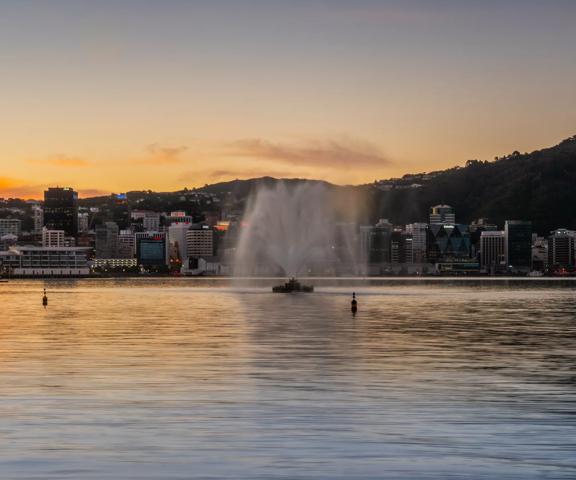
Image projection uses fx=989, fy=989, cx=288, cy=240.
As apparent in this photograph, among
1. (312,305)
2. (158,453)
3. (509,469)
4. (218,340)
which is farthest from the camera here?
(312,305)

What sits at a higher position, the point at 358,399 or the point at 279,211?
the point at 279,211

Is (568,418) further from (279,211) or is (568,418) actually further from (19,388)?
(279,211)

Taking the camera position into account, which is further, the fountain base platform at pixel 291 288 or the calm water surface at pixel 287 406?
the fountain base platform at pixel 291 288

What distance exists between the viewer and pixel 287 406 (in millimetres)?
27031

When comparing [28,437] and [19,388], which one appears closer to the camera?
[28,437]

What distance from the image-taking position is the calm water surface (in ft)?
63.0

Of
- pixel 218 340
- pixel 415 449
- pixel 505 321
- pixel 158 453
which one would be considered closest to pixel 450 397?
pixel 415 449

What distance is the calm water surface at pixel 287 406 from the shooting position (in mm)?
19203

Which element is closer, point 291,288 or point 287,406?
point 287,406

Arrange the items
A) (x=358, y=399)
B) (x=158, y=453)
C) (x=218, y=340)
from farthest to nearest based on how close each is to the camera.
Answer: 1. (x=218, y=340)
2. (x=358, y=399)
3. (x=158, y=453)

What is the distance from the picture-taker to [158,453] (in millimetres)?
20266

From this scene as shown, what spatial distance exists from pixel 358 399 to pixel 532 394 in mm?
5453

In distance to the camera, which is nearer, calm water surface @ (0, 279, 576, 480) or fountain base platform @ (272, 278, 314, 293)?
calm water surface @ (0, 279, 576, 480)

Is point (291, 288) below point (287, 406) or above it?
below
